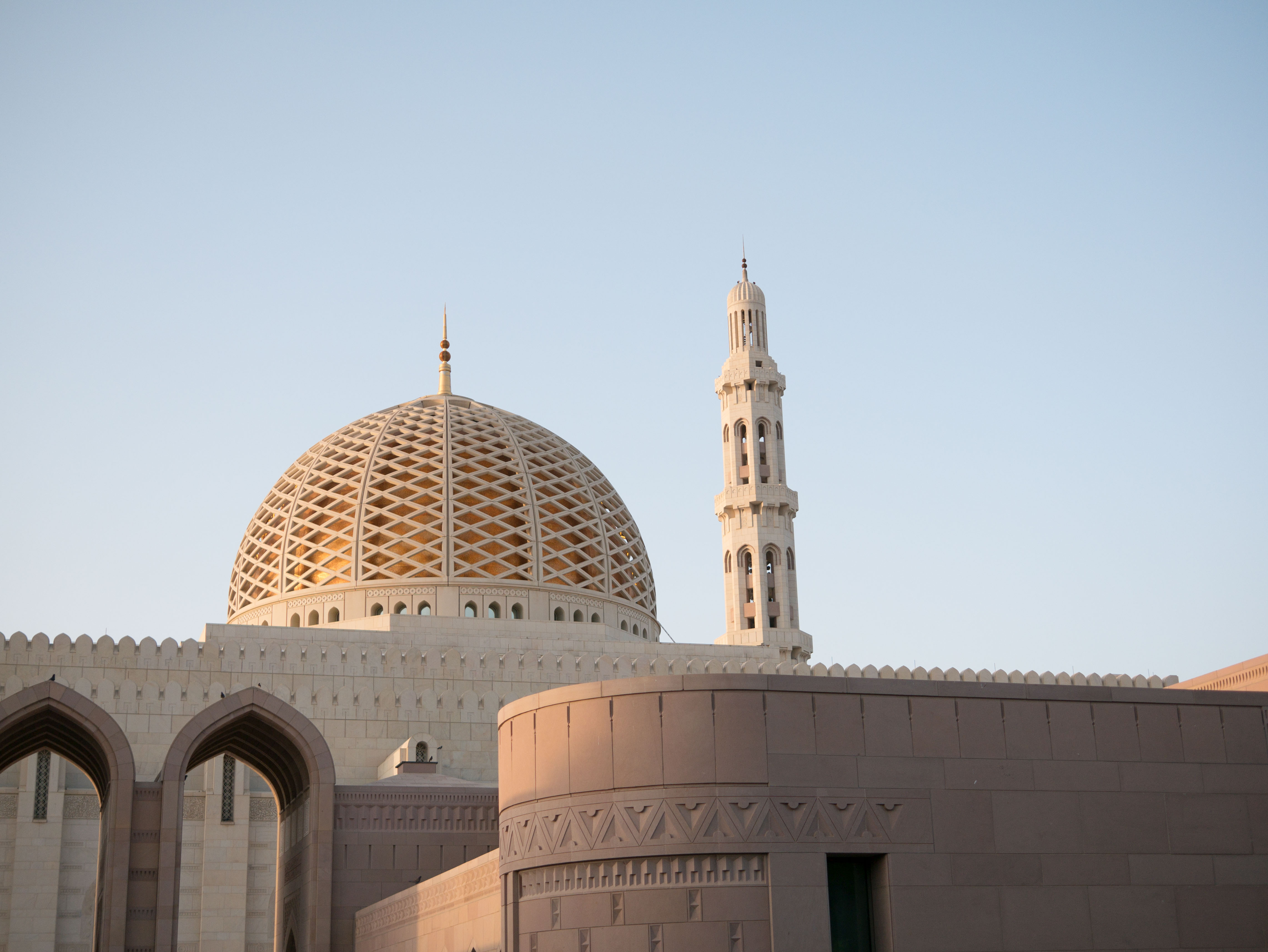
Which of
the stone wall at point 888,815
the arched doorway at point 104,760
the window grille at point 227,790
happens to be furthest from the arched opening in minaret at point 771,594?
the stone wall at point 888,815

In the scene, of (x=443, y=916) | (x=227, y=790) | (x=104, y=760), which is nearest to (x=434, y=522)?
(x=227, y=790)

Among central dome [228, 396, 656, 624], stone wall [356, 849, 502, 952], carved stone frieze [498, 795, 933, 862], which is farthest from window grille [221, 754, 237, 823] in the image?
carved stone frieze [498, 795, 933, 862]

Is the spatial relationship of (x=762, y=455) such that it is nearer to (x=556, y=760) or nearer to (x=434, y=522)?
(x=434, y=522)

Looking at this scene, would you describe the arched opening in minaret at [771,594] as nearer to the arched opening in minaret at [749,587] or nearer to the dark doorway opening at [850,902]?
the arched opening in minaret at [749,587]

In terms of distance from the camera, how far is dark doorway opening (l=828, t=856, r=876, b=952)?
1188cm

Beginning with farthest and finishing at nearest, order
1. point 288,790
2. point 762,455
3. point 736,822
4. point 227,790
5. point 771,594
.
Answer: point 762,455 < point 771,594 < point 227,790 < point 288,790 < point 736,822

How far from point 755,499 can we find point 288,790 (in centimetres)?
1273

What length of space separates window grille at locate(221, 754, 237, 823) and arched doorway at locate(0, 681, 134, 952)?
6.18 m

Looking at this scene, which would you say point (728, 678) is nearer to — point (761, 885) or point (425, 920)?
point (761, 885)

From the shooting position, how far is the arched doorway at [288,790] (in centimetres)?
1898

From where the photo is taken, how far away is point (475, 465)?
3055 cm

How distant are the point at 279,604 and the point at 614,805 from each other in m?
18.8

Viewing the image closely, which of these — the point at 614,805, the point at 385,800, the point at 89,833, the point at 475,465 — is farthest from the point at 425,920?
the point at 475,465

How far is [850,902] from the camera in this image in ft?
39.3
